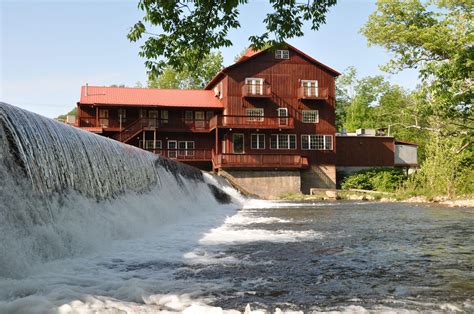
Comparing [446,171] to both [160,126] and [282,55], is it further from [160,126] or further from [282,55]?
[160,126]

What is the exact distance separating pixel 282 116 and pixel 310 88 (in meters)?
3.83

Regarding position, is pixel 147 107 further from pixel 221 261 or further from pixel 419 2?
pixel 221 261

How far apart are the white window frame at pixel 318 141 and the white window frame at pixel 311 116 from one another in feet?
3.97

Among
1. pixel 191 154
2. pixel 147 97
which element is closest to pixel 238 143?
pixel 191 154

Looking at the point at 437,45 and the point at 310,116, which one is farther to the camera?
the point at 310,116

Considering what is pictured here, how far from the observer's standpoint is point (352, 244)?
759 cm

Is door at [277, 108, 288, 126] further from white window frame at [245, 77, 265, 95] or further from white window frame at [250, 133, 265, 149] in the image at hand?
white window frame at [245, 77, 265, 95]

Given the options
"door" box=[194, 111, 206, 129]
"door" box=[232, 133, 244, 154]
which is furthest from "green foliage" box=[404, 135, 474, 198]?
"door" box=[194, 111, 206, 129]

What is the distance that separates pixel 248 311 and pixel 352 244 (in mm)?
4422

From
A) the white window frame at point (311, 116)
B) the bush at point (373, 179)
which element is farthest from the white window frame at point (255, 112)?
the bush at point (373, 179)

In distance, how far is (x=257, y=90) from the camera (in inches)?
1395

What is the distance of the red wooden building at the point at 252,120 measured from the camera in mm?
33438

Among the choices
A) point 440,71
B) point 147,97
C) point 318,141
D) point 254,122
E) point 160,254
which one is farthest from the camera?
point 147,97

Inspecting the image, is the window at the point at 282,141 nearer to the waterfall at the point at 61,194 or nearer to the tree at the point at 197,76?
the tree at the point at 197,76
